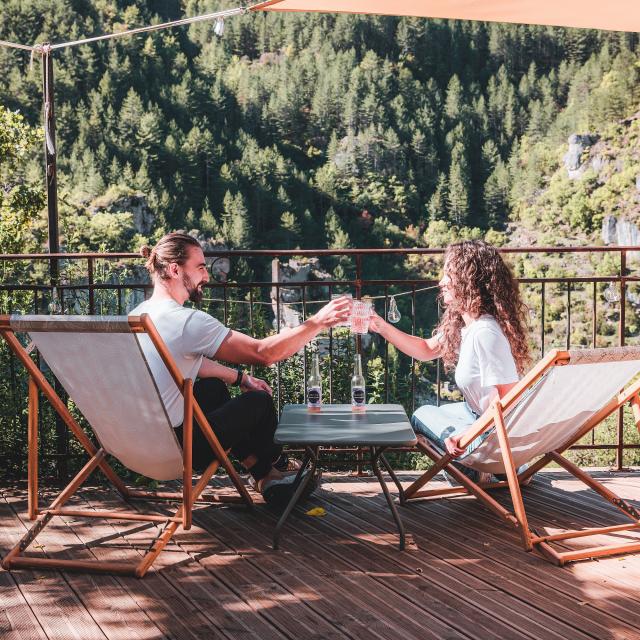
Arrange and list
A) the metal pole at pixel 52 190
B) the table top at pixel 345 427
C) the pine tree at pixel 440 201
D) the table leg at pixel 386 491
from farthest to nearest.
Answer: the pine tree at pixel 440 201
the metal pole at pixel 52 190
the table leg at pixel 386 491
the table top at pixel 345 427

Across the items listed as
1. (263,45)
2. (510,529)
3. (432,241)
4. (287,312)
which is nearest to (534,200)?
(432,241)

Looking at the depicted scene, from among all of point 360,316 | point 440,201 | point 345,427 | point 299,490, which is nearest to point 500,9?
point 360,316

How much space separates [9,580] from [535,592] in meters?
1.60

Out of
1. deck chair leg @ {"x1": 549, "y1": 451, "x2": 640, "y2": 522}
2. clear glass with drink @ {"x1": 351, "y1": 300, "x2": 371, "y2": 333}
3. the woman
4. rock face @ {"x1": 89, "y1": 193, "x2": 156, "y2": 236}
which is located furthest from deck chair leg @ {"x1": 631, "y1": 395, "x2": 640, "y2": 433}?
rock face @ {"x1": 89, "y1": 193, "x2": 156, "y2": 236}

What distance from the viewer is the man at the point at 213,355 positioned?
272 cm

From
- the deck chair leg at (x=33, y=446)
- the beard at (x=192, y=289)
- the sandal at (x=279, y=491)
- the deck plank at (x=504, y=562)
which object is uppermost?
the beard at (x=192, y=289)

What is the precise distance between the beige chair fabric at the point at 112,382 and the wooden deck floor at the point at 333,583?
361 mm

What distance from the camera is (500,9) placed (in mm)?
4137

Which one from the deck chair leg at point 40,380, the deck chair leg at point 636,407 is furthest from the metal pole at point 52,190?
the deck chair leg at point 636,407

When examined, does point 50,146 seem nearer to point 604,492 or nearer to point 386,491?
point 386,491

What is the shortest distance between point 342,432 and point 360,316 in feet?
1.75

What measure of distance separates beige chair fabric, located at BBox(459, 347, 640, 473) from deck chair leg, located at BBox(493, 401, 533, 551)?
4 cm

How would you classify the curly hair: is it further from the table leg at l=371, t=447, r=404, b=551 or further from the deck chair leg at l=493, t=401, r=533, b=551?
the table leg at l=371, t=447, r=404, b=551

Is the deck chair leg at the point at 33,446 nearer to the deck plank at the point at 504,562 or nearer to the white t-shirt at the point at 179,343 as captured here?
the white t-shirt at the point at 179,343
